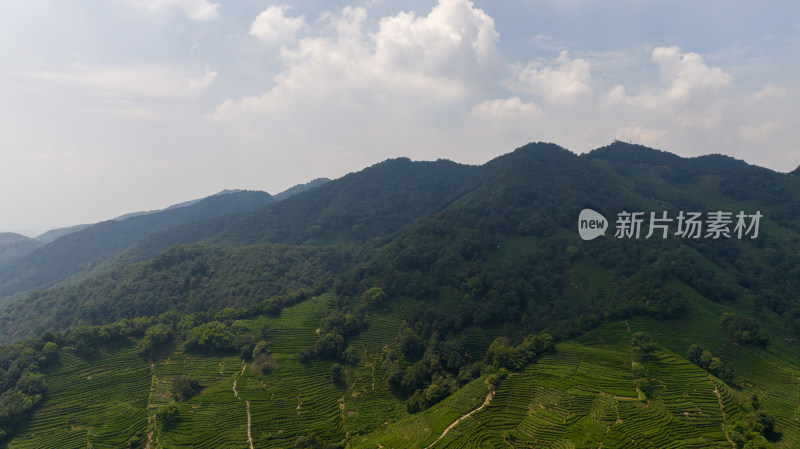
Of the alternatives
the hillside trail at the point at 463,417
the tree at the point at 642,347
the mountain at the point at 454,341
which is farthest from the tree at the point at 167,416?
the tree at the point at 642,347

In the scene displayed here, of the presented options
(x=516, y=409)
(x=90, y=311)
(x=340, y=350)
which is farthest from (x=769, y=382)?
(x=90, y=311)

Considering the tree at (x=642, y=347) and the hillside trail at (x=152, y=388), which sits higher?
the tree at (x=642, y=347)

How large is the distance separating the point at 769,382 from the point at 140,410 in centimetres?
8289

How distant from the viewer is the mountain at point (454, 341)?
38.3 m

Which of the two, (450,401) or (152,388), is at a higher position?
(450,401)

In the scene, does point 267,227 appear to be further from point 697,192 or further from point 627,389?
point 697,192

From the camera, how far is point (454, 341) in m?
58.6

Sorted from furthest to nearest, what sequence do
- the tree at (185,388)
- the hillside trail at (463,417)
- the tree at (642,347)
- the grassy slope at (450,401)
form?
the tree at (185,388) → the tree at (642,347) → the hillside trail at (463,417) → the grassy slope at (450,401)

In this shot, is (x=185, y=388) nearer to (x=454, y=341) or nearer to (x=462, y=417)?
(x=462, y=417)

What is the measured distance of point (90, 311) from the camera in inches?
3278

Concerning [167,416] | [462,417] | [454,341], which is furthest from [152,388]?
[454,341]

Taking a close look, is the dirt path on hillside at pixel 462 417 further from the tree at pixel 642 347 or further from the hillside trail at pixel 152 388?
the hillside trail at pixel 152 388

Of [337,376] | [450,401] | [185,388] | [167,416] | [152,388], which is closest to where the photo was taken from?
[450,401]

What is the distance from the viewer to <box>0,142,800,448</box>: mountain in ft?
126
